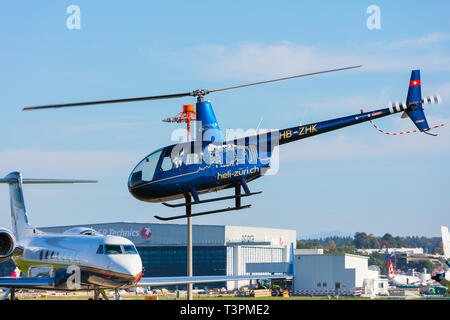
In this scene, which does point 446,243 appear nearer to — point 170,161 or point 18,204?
point 18,204

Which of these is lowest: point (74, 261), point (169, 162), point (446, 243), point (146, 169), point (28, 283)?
point (28, 283)

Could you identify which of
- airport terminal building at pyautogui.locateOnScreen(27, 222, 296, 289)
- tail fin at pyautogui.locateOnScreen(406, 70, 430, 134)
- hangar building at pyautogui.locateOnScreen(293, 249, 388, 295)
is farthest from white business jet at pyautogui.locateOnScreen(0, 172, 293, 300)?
airport terminal building at pyautogui.locateOnScreen(27, 222, 296, 289)

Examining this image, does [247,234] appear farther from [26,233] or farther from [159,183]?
[159,183]

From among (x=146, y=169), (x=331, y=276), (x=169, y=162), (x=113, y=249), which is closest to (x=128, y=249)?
(x=113, y=249)

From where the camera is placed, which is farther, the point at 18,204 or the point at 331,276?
the point at 331,276

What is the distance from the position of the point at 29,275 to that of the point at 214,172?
18257mm

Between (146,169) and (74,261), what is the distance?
10763 mm

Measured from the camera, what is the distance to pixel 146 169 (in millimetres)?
27781

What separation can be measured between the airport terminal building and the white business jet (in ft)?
227

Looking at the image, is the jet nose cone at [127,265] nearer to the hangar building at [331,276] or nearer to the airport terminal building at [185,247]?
the hangar building at [331,276]

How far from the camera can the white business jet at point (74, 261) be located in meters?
34.6

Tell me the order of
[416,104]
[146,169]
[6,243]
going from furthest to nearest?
1. [6,243]
2. [416,104]
3. [146,169]
